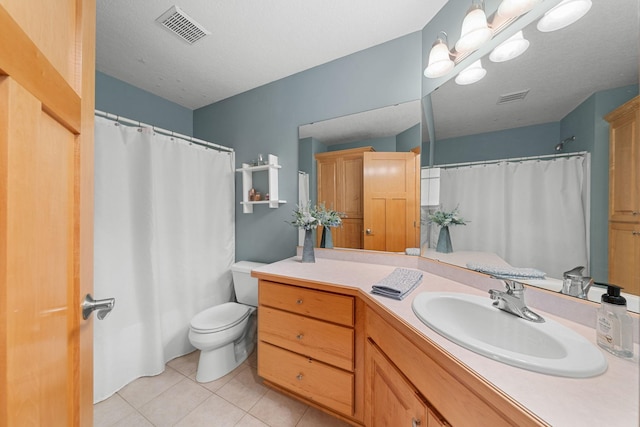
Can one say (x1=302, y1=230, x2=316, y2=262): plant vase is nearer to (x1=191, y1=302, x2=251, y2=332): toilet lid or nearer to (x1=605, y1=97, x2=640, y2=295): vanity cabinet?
(x1=191, y1=302, x2=251, y2=332): toilet lid

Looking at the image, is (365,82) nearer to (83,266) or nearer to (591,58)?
(591,58)

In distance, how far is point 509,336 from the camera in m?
0.80

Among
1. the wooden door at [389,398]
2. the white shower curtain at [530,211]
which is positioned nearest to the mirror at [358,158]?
the white shower curtain at [530,211]

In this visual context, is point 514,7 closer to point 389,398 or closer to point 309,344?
point 389,398

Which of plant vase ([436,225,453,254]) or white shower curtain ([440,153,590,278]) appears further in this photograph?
plant vase ([436,225,453,254])

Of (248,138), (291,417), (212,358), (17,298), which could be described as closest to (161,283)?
(212,358)

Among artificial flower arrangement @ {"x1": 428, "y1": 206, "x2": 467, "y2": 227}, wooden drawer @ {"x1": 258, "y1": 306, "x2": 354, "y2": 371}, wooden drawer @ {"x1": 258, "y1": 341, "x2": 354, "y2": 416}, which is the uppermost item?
artificial flower arrangement @ {"x1": 428, "y1": 206, "x2": 467, "y2": 227}

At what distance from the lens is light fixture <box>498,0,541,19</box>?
0.88 m

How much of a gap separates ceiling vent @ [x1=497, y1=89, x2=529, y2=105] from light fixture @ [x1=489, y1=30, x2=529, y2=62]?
→ 0.49 ft

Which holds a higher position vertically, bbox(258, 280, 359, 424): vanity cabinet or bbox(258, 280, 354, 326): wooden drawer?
bbox(258, 280, 354, 326): wooden drawer

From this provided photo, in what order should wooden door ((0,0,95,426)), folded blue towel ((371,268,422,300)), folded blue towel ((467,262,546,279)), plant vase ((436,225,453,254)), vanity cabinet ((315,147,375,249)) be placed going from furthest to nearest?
vanity cabinet ((315,147,375,249)) → plant vase ((436,225,453,254)) → folded blue towel ((371,268,422,300)) → folded blue towel ((467,262,546,279)) → wooden door ((0,0,95,426))

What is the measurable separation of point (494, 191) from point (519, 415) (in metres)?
0.86

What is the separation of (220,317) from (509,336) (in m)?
1.73

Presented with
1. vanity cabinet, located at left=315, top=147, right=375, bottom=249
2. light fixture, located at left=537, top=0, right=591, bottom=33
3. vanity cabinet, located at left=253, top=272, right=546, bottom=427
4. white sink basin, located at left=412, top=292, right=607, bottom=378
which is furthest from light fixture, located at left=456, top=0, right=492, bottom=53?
vanity cabinet, located at left=253, top=272, right=546, bottom=427
